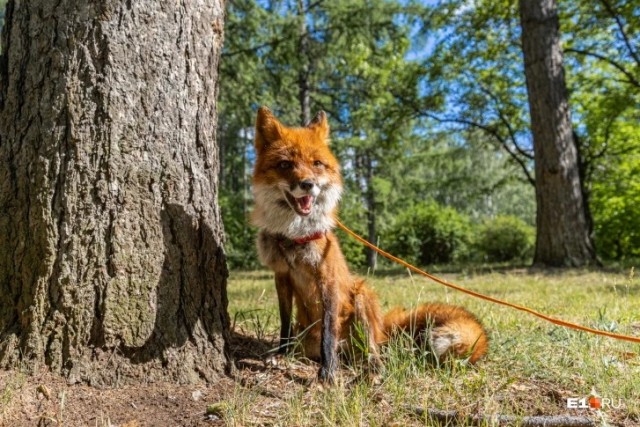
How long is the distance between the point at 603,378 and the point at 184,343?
8.55 feet

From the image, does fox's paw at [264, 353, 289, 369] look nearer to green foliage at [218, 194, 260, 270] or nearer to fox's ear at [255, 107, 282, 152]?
fox's ear at [255, 107, 282, 152]

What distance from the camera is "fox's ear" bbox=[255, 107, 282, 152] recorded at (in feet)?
10.8

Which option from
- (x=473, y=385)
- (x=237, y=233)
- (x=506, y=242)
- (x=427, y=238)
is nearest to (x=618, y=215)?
(x=506, y=242)

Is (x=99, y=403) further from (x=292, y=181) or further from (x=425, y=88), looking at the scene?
(x=425, y=88)

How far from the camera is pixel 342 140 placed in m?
16.8

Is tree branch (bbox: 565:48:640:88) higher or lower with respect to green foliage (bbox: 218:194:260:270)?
higher

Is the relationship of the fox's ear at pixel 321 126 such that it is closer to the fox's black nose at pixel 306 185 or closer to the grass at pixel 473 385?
the fox's black nose at pixel 306 185

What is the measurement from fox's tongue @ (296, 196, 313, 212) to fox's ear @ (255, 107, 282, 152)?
0.55m

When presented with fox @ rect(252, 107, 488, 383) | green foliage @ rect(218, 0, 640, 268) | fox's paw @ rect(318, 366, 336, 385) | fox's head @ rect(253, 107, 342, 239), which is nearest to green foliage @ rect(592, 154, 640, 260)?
green foliage @ rect(218, 0, 640, 268)

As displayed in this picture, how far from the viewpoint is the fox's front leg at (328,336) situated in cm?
294

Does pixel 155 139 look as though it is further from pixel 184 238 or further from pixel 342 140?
pixel 342 140

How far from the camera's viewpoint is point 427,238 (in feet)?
78.6

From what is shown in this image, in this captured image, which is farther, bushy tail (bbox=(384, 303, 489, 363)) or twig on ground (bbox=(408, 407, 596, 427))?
bushy tail (bbox=(384, 303, 489, 363))

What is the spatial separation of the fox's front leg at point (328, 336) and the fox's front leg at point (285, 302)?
394 mm
